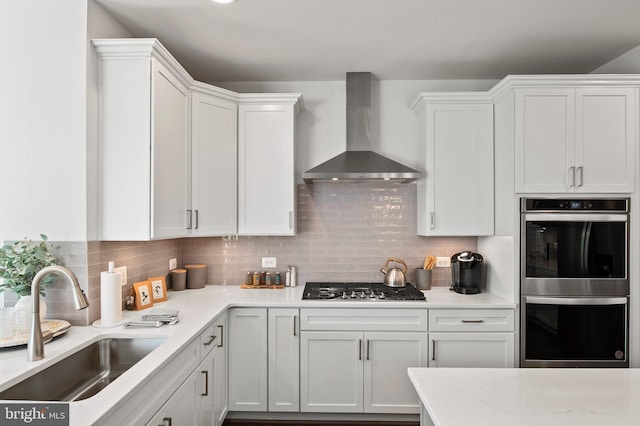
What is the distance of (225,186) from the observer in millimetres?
3004

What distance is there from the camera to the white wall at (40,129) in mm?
2076

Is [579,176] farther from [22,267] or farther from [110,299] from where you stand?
[22,267]

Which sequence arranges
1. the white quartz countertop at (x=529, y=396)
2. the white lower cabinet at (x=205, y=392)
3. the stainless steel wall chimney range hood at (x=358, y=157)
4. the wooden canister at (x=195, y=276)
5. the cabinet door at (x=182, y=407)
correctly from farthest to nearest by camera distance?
1. the wooden canister at (x=195, y=276)
2. the stainless steel wall chimney range hood at (x=358, y=157)
3. the white lower cabinet at (x=205, y=392)
4. the cabinet door at (x=182, y=407)
5. the white quartz countertop at (x=529, y=396)

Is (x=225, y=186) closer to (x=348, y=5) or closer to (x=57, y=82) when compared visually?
(x=57, y=82)

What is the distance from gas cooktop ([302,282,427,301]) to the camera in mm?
2850

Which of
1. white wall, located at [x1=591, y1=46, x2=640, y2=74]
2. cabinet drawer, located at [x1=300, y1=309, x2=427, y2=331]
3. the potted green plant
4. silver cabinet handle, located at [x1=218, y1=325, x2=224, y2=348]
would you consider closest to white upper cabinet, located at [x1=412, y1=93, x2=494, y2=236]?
cabinet drawer, located at [x1=300, y1=309, x2=427, y2=331]

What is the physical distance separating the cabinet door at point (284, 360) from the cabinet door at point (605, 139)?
223 cm

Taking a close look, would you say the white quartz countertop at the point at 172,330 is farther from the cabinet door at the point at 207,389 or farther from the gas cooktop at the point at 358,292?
the cabinet door at the point at 207,389

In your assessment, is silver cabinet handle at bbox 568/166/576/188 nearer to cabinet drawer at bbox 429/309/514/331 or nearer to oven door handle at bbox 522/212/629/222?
oven door handle at bbox 522/212/629/222

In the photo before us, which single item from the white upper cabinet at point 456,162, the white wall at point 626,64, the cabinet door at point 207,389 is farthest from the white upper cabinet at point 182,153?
the white wall at point 626,64

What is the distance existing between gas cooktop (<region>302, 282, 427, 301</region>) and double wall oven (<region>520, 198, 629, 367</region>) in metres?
0.85

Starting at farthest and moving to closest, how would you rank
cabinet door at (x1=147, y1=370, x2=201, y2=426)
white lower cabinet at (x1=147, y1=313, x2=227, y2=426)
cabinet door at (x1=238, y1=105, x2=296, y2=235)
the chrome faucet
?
1. cabinet door at (x1=238, y1=105, x2=296, y2=235)
2. white lower cabinet at (x1=147, y1=313, x2=227, y2=426)
3. cabinet door at (x1=147, y1=370, x2=201, y2=426)
4. the chrome faucet

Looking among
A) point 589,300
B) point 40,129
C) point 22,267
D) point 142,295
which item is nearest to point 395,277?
point 589,300

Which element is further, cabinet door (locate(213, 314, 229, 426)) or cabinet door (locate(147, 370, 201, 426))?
cabinet door (locate(213, 314, 229, 426))
